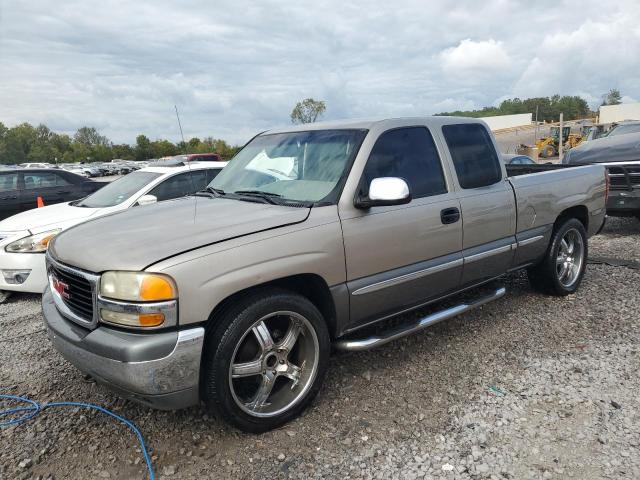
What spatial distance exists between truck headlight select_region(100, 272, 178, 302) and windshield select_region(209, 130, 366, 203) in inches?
45.1

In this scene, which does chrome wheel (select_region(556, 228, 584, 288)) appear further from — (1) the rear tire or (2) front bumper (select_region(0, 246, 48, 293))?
(2) front bumper (select_region(0, 246, 48, 293))

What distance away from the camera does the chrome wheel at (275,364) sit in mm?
2805

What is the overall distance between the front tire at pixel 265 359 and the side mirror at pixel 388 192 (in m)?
0.77

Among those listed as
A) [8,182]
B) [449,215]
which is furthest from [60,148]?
[449,215]

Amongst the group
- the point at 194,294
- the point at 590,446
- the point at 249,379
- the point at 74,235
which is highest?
the point at 74,235

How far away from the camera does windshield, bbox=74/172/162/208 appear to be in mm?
6340

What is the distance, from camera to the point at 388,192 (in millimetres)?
3025

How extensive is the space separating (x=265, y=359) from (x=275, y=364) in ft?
0.37

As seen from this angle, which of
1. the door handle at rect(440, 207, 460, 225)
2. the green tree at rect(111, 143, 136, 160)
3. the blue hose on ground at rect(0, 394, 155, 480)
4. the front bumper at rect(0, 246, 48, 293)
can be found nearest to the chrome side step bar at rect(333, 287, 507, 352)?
the door handle at rect(440, 207, 460, 225)

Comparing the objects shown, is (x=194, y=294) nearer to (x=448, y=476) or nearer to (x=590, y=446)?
(x=448, y=476)

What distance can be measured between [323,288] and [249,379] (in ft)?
2.39

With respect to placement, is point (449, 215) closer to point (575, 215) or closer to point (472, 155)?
point (472, 155)

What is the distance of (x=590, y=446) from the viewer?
266cm

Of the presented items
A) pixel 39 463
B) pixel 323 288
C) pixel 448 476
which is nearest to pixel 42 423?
pixel 39 463
